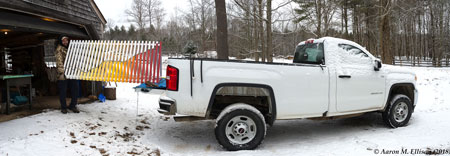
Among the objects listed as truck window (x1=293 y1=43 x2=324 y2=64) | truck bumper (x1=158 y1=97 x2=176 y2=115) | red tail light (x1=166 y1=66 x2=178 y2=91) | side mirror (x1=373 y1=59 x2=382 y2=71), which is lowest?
truck bumper (x1=158 y1=97 x2=176 y2=115)

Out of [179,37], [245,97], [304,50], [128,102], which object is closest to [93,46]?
[128,102]

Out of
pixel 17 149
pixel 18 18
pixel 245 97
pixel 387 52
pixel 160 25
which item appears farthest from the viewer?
pixel 160 25

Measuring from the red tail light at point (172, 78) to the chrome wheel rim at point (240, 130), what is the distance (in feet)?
3.44

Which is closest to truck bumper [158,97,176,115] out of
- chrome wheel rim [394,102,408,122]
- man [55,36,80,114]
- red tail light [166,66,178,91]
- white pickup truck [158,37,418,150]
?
white pickup truck [158,37,418,150]

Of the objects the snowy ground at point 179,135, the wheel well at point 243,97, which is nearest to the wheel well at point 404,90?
the snowy ground at point 179,135

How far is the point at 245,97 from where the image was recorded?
15.3 ft

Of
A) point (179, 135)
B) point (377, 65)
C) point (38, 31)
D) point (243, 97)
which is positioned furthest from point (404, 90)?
point (38, 31)

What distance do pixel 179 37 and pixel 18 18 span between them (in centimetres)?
3889

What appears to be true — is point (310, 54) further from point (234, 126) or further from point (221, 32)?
point (221, 32)

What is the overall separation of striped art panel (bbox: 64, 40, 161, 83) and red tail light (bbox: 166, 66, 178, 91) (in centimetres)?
120

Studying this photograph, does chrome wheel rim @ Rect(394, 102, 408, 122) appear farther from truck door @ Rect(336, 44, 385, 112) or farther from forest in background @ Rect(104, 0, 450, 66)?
forest in background @ Rect(104, 0, 450, 66)

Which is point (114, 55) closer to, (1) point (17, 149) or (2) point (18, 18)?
(2) point (18, 18)

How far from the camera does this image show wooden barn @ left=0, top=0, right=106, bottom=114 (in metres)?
5.02

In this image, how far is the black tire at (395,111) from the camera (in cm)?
538
